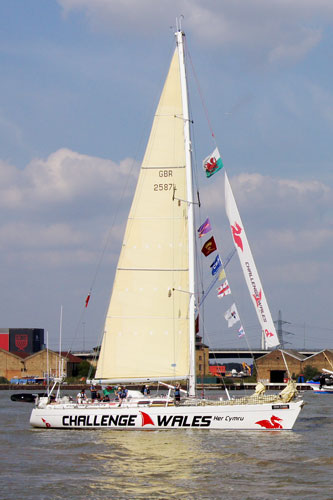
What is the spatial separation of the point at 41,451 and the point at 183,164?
14369mm

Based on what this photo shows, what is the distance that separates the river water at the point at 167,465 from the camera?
73.7ft

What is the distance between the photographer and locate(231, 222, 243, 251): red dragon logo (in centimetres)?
3719

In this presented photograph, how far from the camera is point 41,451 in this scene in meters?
31.4

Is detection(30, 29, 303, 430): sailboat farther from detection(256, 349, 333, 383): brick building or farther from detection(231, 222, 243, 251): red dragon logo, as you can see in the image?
detection(256, 349, 333, 383): brick building

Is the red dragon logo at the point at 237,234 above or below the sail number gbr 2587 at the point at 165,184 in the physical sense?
below

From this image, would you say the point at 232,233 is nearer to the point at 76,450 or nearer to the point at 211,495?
the point at 76,450

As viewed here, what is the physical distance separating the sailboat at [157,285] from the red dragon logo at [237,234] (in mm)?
47

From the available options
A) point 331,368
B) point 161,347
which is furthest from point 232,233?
point 331,368

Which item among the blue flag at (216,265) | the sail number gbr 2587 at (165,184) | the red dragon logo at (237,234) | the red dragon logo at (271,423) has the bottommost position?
the red dragon logo at (271,423)

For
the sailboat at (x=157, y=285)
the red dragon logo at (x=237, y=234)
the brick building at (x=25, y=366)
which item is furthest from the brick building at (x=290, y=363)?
the sailboat at (x=157, y=285)

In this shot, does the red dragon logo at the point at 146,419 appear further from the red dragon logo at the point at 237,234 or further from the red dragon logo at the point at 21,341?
the red dragon logo at the point at 21,341

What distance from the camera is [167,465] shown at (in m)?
26.6

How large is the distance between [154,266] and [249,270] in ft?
14.4

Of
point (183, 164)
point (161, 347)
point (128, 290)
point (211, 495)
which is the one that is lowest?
point (211, 495)
